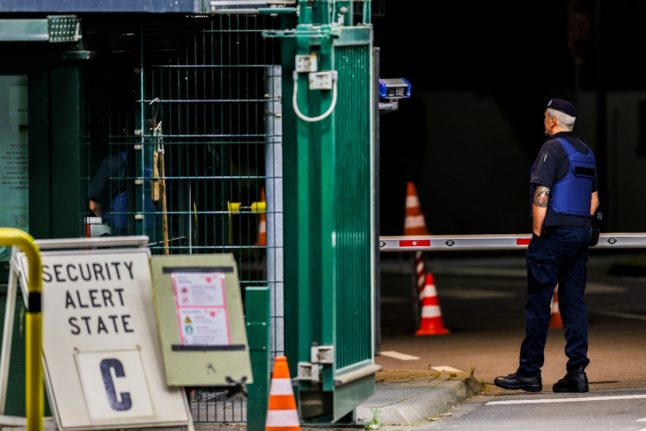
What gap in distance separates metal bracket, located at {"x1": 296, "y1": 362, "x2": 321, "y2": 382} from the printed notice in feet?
2.54

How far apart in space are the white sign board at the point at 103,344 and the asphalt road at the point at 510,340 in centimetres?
217

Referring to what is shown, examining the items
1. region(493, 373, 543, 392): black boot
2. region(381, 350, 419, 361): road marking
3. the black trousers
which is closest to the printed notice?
the black trousers

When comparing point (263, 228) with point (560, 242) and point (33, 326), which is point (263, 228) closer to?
point (560, 242)

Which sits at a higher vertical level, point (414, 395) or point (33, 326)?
point (33, 326)

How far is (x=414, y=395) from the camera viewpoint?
34.3ft

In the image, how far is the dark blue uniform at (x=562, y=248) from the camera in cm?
1067

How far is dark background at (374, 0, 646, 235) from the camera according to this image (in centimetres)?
2556

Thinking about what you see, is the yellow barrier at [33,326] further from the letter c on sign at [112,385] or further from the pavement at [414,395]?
the pavement at [414,395]

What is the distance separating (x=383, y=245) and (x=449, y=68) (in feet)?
40.8

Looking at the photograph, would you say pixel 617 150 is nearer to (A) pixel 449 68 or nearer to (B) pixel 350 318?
(A) pixel 449 68

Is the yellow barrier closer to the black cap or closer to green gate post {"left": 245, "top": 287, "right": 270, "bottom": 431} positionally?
green gate post {"left": 245, "top": 287, "right": 270, "bottom": 431}

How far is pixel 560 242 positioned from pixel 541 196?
33cm

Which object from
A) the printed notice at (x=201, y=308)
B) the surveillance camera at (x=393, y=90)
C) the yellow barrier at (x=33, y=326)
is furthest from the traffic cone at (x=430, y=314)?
the yellow barrier at (x=33, y=326)

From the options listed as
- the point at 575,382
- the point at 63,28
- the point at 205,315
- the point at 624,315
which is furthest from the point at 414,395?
the point at 624,315
